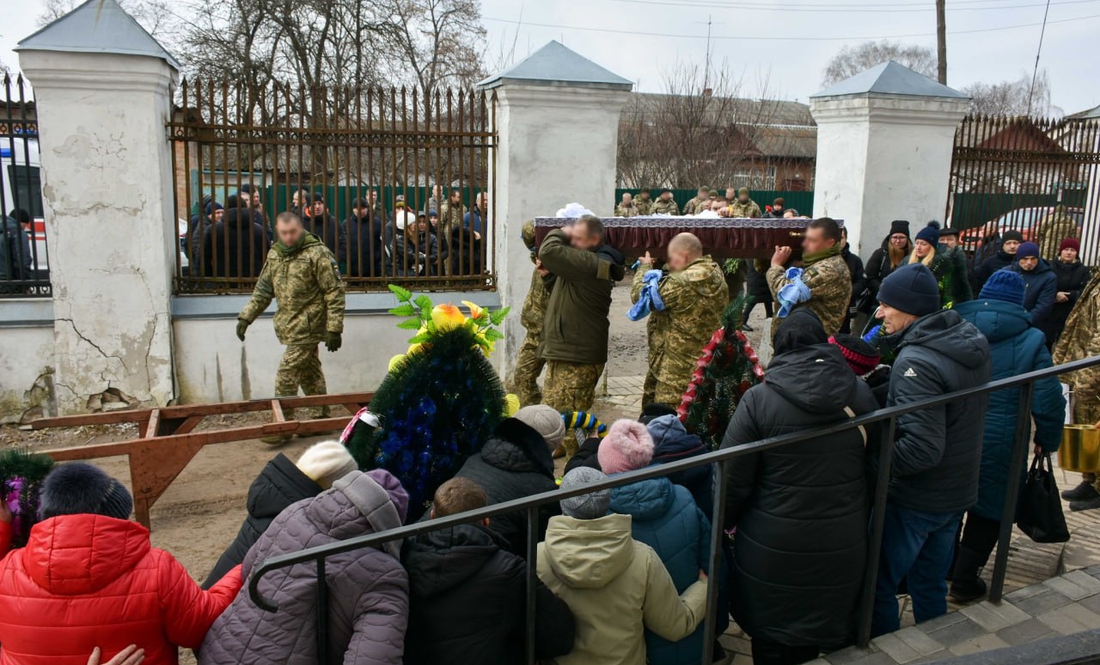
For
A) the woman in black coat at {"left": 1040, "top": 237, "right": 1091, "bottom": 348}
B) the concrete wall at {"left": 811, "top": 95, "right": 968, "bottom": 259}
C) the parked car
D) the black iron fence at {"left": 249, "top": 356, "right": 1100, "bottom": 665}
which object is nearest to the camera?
the black iron fence at {"left": 249, "top": 356, "right": 1100, "bottom": 665}

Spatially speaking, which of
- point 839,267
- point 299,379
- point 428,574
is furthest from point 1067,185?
point 428,574

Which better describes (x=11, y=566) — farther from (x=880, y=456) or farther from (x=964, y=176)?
(x=964, y=176)

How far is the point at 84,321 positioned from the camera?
6.88 meters

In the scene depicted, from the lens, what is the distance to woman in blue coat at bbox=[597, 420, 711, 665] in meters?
2.97

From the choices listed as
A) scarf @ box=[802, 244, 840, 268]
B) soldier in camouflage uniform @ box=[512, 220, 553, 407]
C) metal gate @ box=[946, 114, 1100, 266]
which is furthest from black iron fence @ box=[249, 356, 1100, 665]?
metal gate @ box=[946, 114, 1100, 266]

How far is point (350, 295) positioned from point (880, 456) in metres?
5.53

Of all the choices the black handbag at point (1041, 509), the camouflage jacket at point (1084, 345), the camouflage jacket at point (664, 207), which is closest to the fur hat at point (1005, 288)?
the black handbag at point (1041, 509)

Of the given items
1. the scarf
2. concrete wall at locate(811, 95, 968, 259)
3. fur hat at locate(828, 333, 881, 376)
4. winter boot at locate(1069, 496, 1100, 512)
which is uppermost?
concrete wall at locate(811, 95, 968, 259)

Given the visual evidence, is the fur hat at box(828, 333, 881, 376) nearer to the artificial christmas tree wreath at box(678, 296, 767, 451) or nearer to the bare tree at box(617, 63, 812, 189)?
the artificial christmas tree wreath at box(678, 296, 767, 451)

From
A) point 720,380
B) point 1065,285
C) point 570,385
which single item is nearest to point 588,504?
point 720,380

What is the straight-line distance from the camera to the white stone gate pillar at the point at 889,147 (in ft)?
26.7

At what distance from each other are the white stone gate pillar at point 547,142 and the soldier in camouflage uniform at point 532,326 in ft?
2.86

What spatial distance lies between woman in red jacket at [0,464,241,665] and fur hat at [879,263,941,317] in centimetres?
277

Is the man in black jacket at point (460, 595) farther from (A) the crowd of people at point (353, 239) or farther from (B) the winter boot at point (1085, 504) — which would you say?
(A) the crowd of people at point (353, 239)
